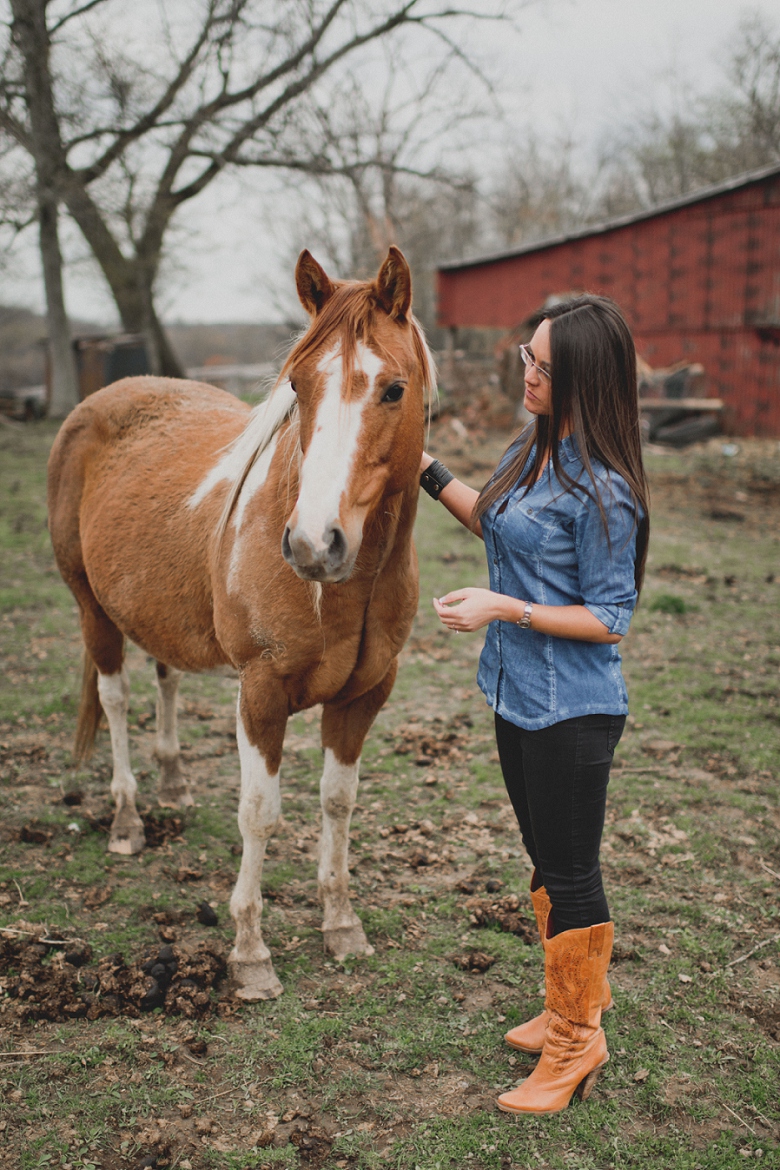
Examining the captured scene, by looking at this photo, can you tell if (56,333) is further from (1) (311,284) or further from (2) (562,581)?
(2) (562,581)

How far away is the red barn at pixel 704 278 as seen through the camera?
13695 mm

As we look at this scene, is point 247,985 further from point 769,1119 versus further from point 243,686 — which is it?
point 769,1119

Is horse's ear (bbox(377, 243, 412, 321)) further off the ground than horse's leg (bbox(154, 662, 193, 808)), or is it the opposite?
horse's ear (bbox(377, 243, 412, 321))

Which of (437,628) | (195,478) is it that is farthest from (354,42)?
(195,478)

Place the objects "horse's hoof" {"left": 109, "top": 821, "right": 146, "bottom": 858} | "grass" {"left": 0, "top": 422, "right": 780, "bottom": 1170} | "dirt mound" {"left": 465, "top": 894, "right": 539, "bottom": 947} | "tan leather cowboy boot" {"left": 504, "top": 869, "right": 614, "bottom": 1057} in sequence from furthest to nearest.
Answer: "horse's hoof" {"left": 109, "top": 821, "right": 146, "bottom": 858}
"dirt mound" {"left": 465, "top": 894, "right": 539, "bottom": 947}
"tan leather cowboy boot" {"left": 504, "top": 869, "right": 614, "bottom": 1057}
"grass" {"left": 0, "top": 422, "right": 780, "bottom": 1170}

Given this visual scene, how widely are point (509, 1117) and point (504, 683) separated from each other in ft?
3.93

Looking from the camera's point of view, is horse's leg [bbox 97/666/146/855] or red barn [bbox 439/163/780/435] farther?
red barn [bbox 439/163/780/435]

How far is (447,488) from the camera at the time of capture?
8.14ft

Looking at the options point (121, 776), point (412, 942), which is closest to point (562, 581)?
point (412, 942)

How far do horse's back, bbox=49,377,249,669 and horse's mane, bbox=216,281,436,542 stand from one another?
316mm

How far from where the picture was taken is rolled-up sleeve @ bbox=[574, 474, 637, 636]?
6.25 ft

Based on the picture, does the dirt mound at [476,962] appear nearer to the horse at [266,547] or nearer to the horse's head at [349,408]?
the horse at [266,547]

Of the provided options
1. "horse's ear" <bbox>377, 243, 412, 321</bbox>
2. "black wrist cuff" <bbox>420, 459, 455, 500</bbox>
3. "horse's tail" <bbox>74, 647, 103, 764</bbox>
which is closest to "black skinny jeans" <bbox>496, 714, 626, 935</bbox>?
"black wrist cuff" <bbox>420, 459, 455, 500</bbox>

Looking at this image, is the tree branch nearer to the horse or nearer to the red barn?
the red barn
